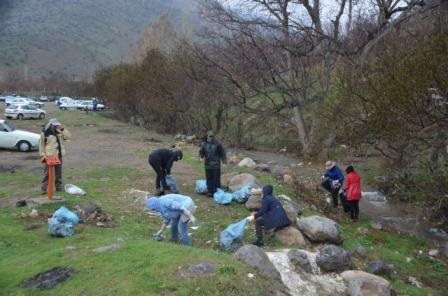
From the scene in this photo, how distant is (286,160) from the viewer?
91.8 ft

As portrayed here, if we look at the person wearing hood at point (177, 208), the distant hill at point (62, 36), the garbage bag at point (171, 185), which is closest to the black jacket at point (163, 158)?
the garbage bag at point (171, 185)

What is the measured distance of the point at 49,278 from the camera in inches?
327

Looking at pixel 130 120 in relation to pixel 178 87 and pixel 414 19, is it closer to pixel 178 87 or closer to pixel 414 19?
pixel 178 87

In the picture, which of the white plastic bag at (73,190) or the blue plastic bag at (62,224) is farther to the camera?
the white plastic bag at (73,190)

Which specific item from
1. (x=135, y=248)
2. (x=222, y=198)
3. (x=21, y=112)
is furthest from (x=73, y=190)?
(x=21, y=112)

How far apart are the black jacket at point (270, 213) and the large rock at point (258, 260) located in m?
2.22

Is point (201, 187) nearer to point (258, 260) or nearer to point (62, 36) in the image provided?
point (258, 260)

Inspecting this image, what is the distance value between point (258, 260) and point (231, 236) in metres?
2.05

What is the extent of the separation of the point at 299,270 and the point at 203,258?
7.06 feet

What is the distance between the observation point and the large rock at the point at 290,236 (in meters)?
11.1

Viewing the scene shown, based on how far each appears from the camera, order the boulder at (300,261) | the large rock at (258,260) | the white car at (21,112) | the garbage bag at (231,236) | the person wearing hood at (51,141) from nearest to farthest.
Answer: the large rock at (258,260), the boulder at (300,261), the garbage bag at (231,236), the person wearing hood at (51,141), the white car at (21,112)

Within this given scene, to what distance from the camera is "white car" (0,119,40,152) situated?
24.3 metres

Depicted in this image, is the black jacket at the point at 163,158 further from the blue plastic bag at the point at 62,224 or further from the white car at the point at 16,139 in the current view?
the white car at the point at 16,139

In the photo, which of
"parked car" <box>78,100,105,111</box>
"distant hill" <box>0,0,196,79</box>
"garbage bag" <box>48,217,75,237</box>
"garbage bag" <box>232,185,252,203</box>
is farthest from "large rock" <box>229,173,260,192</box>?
"distant hill" <box>0,0,196,79</box>
